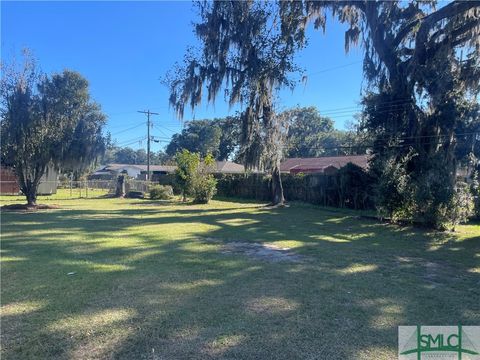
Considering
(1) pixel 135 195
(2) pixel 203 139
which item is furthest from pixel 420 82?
(2) pixel 203 139

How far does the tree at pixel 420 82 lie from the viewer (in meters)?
11.0

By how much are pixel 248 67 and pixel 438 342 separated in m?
14.0

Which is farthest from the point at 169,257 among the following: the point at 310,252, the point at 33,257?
the point at 310,252

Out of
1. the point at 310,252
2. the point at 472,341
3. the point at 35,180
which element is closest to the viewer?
the point at 472,341

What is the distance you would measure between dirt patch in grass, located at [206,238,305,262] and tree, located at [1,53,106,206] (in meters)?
10.2

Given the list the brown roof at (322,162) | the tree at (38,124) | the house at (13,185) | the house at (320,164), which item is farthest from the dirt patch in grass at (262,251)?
the brown roof at (322,162)

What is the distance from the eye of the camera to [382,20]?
1269 centimetres

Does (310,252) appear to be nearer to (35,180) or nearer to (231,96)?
(231,96)

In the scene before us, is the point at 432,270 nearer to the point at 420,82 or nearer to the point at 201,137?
the point at 420,82

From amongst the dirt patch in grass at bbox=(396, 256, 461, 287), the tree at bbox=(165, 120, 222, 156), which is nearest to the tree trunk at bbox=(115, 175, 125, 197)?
the dirt patch in grass at bbox=(396, 256, 461, 287)

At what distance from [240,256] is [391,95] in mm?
9761

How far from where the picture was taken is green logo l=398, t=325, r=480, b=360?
291 centimetres

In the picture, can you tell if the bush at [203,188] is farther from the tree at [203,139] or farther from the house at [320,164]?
the tree at [203,139]

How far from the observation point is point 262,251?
681 centimetres
